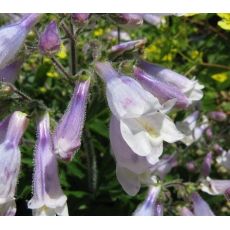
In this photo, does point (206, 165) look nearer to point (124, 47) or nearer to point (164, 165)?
point (164, 165)

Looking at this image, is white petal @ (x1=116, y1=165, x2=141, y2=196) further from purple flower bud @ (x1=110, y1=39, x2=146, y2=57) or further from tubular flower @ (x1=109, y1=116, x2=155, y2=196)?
purple flower bud @ (x1=110, y1=39, x2=146, y2=57)

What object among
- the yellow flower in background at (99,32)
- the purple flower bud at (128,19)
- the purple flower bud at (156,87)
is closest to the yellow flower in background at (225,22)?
the purple flower bud at (128,19)

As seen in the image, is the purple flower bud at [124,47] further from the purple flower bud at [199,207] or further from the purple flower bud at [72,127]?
the purple flower bud at [199,207]

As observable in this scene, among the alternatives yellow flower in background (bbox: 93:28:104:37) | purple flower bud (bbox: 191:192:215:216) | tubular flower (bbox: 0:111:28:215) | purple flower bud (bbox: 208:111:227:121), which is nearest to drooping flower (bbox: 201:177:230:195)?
purple flower bud (bbox: 191:192:215:216)

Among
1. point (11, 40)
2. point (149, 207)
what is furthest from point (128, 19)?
point (149, 207)
